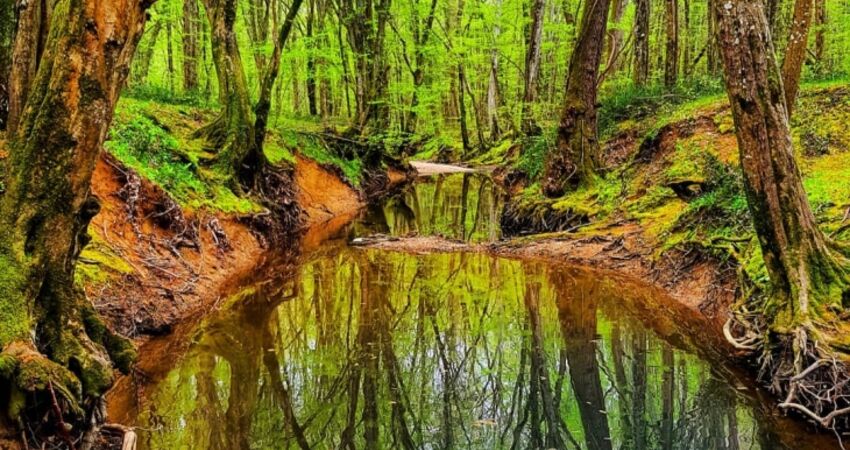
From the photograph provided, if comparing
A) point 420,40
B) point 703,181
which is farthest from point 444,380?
point 420,40

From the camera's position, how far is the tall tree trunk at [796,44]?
875cm

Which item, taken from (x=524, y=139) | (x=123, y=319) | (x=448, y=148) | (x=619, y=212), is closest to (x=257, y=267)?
(x=123, y=319)

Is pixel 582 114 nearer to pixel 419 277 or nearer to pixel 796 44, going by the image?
pixel 796 44

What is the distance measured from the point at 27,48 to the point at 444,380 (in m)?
4.64

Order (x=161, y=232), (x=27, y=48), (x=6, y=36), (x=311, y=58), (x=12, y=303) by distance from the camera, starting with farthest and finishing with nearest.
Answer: (x=311, y=58), (x=161, y=232), (x=6, y=36), (x=27, y=48), (x=12, y=303)

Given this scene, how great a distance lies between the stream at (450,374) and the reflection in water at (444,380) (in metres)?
0.02

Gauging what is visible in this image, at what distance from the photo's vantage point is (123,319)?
272 inches

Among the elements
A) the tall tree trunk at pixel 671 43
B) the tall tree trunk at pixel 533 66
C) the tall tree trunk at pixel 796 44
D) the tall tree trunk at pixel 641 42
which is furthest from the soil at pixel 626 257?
the tall tree trunk at pixel 641 42

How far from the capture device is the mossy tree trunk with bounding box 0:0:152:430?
11.9 feet

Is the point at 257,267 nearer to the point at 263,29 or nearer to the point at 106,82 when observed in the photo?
the point at 106,82

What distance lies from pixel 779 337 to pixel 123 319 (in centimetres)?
665

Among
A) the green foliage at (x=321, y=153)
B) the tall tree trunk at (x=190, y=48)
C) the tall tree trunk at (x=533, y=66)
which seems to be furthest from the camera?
the tall tree trunk at (x=190, y=48)

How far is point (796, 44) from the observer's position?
8.88 m

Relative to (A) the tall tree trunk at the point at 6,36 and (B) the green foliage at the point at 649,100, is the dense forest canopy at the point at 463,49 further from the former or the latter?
(A) the tall tree trunk at the point at 6,36
